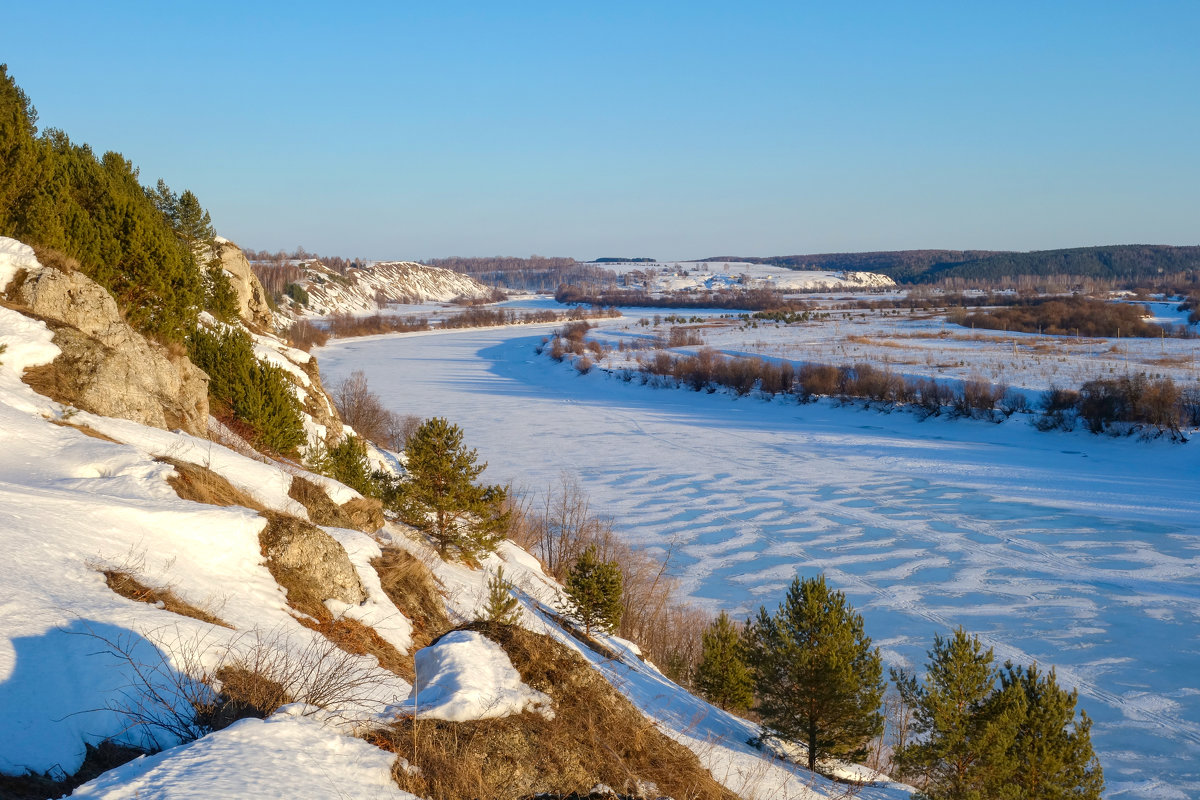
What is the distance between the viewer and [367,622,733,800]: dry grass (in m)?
4.47

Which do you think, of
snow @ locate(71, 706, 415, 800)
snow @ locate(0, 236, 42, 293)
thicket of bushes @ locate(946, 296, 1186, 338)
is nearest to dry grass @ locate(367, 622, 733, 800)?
snow @ locate(71, 706, 415, 800)

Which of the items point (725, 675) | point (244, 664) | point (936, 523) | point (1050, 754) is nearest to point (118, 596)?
point (244, 664)

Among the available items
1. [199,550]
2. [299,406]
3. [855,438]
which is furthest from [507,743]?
[855,438]

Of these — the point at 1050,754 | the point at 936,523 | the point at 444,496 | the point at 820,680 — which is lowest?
the point at 936,523

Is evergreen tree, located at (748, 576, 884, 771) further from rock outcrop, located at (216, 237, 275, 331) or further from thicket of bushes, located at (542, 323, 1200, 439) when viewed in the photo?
thicket of bushes, located at (542, 323, 1200, 439)

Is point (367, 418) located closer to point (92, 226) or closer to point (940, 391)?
point (92, 226)

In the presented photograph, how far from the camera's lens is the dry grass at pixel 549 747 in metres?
4.47

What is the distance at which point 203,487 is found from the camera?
30.0ft

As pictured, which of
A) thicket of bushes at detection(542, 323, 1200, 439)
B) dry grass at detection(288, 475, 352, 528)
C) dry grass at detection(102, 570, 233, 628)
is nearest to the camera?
dry grass at detection(102, 570, 233, 628)

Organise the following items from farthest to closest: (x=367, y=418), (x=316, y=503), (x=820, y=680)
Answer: (x=367, y=418), (x=316, y=503), (x=820, y=680)

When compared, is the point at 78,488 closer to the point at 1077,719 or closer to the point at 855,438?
the point at 1077,719

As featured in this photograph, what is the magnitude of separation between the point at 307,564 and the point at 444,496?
6697mm

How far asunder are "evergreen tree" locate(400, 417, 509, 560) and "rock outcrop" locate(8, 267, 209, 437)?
170 inches

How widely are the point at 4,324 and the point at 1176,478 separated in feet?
128
